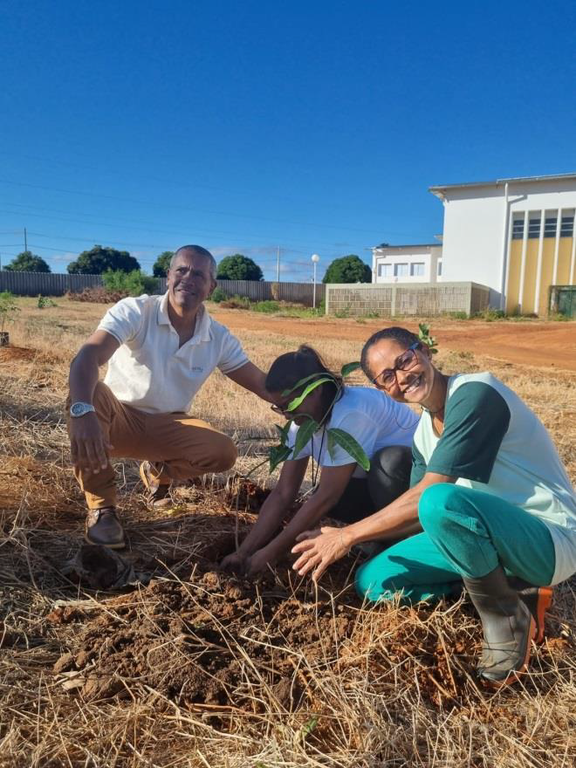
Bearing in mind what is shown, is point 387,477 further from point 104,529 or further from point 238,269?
point 238,269

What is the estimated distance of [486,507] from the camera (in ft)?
5.48

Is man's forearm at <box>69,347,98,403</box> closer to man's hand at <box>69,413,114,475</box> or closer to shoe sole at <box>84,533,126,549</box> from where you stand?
man's hand at <box>69,413,114,475</box>

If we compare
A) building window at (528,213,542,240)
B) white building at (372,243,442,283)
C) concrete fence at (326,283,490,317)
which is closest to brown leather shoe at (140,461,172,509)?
Answer: concrete fence at (326,283,490,317)

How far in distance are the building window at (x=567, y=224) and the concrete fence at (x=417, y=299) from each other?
4689 mm

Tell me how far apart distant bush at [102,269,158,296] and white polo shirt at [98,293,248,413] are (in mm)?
29384

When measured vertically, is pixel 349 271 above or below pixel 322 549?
above

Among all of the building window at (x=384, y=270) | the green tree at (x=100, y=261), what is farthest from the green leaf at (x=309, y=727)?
the green tree at (x=100, y=261)

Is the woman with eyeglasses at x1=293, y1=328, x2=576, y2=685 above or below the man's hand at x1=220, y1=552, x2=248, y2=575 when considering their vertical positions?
above

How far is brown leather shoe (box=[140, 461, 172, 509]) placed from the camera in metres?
3.04

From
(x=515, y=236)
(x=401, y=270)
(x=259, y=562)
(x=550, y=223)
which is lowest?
(x=259, y=562)

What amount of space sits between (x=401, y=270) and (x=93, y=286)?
1987cm

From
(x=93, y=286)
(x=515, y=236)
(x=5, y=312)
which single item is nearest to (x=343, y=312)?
(x=515, y=236)

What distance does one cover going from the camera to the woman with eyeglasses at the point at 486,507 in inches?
65.5

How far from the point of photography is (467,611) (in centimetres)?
202
